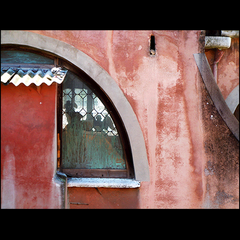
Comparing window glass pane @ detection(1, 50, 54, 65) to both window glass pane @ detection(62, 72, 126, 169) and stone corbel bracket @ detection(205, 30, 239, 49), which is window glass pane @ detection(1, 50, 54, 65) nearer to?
window glass pane @ detection(62, 72, 126, 169)

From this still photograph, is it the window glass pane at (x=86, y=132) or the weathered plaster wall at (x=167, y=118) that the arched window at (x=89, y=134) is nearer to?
the window glass pane at (x=86, y=132)

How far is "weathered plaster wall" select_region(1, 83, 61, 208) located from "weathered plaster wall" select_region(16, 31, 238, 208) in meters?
0.45

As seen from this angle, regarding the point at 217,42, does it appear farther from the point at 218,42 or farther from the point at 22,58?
the point at 22,58

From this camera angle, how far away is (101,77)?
2.97 meters

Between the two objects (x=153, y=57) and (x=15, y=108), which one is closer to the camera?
(x=15, y=108)

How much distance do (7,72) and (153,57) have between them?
2.04 meters

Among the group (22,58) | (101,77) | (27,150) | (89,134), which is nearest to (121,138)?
(89,134)

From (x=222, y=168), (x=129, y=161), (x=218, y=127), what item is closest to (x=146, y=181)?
(x=129, y=161)

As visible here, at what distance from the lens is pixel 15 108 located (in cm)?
280

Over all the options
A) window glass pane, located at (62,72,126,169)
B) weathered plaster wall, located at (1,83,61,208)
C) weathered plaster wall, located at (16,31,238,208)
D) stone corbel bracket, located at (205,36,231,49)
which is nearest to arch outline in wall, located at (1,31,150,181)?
weathered plaster wall, located at (16,31,238,208)

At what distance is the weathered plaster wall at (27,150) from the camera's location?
279 centimetres

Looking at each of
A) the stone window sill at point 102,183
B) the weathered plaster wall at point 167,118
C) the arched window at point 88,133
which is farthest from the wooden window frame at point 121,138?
the weathered plaster wall at point 167,118

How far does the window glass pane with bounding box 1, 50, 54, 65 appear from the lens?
9.86 ft

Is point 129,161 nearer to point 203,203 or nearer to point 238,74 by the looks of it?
point 203,203
